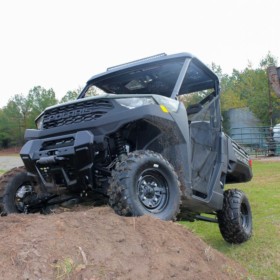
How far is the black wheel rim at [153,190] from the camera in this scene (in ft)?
12.3

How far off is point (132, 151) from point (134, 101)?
588 mm

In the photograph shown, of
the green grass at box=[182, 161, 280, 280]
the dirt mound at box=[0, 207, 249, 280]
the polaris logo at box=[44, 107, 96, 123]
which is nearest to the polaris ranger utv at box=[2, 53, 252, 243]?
the polaris logo at box=[44, 107, 96, 123]

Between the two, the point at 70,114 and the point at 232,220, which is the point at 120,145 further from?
the point at 232,220

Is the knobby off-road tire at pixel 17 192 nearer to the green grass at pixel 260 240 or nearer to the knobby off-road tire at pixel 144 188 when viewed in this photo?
the knobby off-road tire at pixel 144 188

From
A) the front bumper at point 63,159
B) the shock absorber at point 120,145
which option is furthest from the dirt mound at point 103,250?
the shock absorber at point 120,145

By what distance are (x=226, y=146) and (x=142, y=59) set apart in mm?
1609

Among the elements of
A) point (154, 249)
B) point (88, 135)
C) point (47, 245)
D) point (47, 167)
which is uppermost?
point (88, 135)

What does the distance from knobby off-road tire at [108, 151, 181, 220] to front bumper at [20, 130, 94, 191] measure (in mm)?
344

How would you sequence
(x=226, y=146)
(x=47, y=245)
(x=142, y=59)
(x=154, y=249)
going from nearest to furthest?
1. (x=47, y=245)
2. (x=154, y=249)
3. (x=142, y=59)
4. (x=226, y=146)

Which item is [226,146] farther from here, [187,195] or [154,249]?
[154,249]

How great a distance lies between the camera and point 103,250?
271cm

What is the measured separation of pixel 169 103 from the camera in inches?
170

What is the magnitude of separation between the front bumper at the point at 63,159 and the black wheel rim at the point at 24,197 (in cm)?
64

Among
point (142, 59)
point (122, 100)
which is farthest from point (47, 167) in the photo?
point (142, 59)
